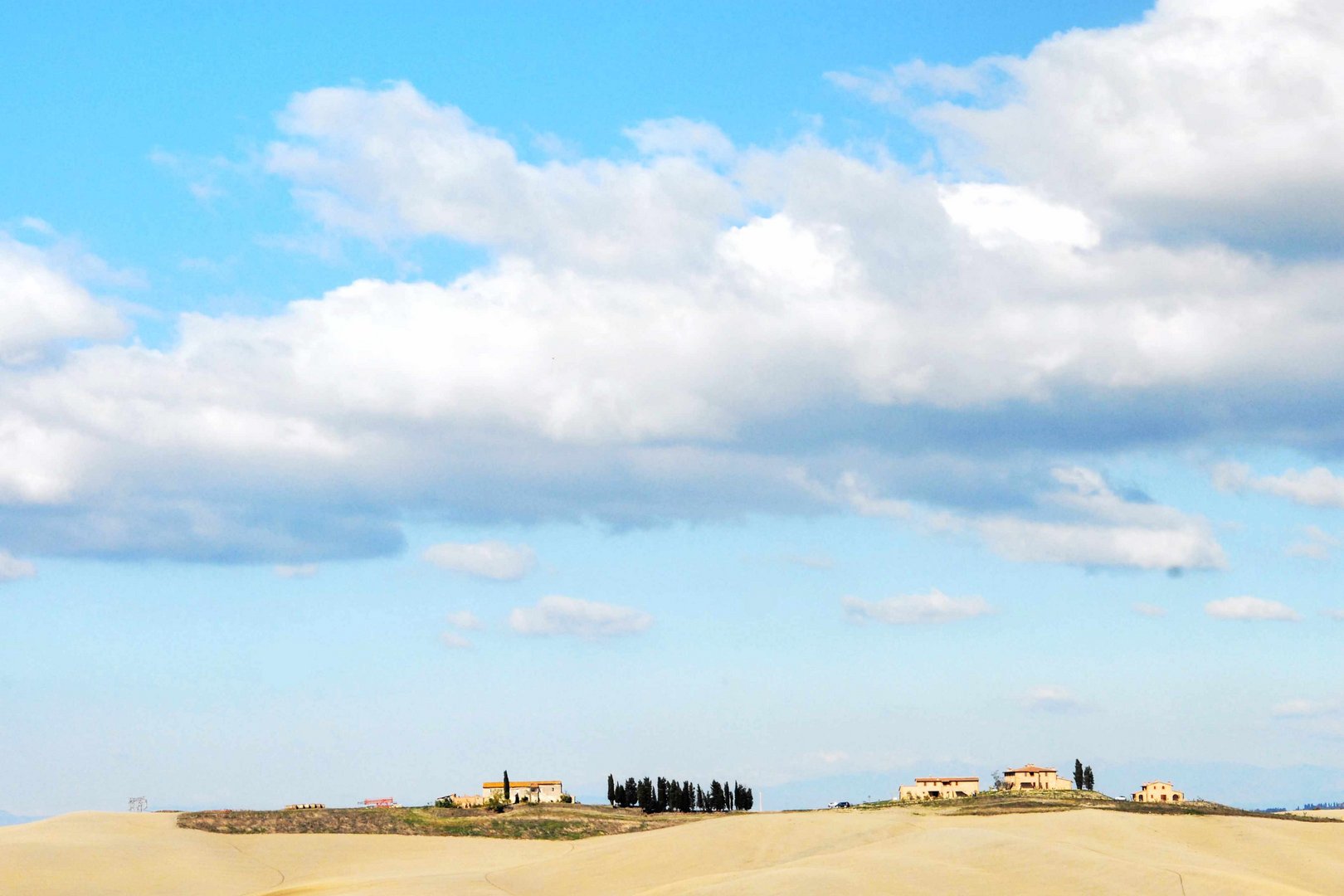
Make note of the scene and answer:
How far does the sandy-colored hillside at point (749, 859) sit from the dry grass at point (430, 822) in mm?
3588

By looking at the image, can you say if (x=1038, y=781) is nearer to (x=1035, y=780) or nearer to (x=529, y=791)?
(x=1035, y=780)

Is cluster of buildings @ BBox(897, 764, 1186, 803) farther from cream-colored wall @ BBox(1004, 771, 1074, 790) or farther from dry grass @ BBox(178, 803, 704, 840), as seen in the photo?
dry grass @ BBox(178, 803, 704, 840)

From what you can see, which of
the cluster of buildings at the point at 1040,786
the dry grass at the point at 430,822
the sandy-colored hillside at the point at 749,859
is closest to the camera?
the sandy-colored hillside at the point at 749,859

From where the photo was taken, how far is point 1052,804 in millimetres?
103000

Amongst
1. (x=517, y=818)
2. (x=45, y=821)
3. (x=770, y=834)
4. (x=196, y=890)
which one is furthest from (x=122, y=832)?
(x=770, y=834)

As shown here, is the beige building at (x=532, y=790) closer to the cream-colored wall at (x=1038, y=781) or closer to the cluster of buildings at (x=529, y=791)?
the cluster of buildings at (x=529, y=791)

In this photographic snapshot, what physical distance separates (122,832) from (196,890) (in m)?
25.1

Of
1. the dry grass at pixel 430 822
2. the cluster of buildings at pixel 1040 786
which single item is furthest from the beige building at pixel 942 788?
the dry grass at pixel 430 822

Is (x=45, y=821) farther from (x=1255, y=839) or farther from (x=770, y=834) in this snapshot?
(x=1255, y=839)

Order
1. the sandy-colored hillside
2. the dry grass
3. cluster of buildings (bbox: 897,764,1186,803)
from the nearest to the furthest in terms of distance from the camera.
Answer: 1. the sandy-colored hillside
2. the dry grass
3. cluster of buildings (bbox: 897,764,1186,803)

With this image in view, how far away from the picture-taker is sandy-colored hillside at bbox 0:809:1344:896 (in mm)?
51094

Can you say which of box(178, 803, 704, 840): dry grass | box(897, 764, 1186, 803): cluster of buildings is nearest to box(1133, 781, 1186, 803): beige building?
box(897, 764, 1186, 803): cluster of buildings

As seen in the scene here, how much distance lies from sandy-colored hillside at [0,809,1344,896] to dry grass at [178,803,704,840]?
3588mm

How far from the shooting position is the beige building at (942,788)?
15525 centimetres
